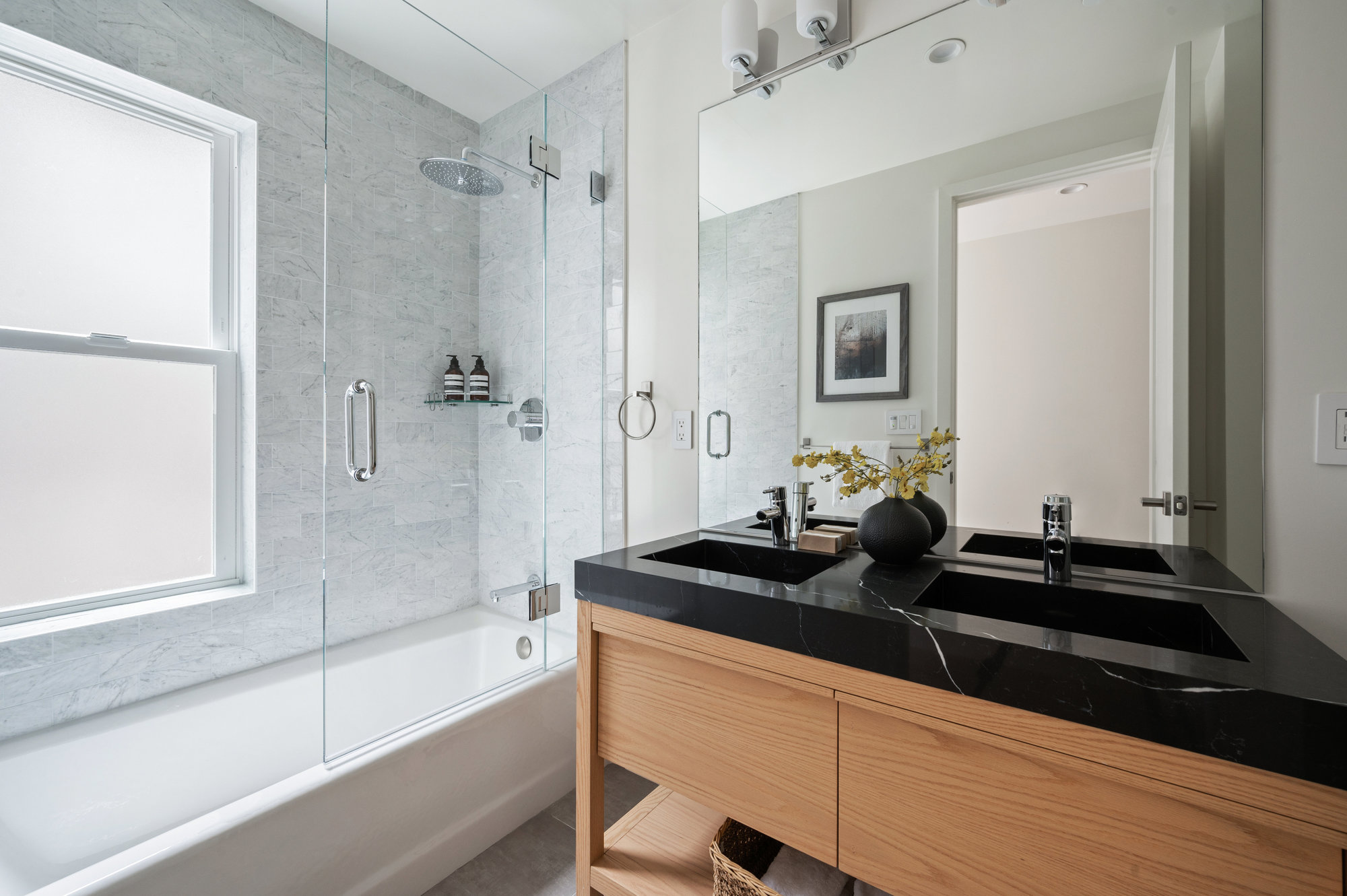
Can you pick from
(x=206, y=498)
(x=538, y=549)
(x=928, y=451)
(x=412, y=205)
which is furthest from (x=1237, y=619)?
(x=206, y=498)

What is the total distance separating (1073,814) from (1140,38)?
1.48 metres

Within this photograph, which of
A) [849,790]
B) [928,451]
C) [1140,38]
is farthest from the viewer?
[928,451]

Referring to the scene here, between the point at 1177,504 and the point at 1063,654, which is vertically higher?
the point at 1177,504

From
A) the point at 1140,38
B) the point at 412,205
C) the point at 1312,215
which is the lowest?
the point at 1312,215

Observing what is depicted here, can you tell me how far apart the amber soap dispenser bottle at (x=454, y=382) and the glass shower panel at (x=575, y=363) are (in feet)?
1.02

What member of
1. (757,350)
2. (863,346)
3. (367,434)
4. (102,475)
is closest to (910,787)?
(863,346)

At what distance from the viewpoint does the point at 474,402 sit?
1945 millimetres

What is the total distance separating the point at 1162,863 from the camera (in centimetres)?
69

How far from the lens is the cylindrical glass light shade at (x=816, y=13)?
148 centimetres

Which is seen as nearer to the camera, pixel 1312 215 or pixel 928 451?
pixel 1312 215

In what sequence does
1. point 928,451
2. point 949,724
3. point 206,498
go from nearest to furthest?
point 949,724, point 928,451, point 206,498

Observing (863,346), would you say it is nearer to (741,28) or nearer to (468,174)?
(741,28)

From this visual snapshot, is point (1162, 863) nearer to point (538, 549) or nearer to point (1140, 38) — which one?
point (1140, 38)

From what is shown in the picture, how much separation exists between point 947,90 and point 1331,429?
107 centimetres
